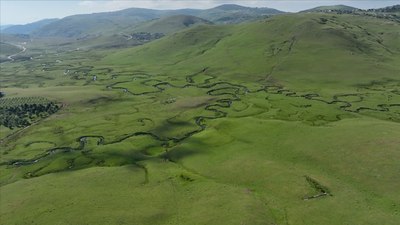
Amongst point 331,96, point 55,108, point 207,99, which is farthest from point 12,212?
point 331,96

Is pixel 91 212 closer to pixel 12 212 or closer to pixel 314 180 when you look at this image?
pixel 12 212

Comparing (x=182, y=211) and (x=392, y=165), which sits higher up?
(x=392, y=165)

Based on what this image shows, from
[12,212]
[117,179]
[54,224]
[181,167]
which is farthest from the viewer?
[181,167]

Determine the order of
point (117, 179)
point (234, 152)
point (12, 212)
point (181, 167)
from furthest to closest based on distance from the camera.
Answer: point (234, 152), point (181, 167), point (117, 179), point (12, 212)

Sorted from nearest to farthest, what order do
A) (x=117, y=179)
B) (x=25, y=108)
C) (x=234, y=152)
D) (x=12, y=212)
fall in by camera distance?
(x=12, y=212) → (x=117, y=179) → (x=234, y=152) → (x=25, y=108)

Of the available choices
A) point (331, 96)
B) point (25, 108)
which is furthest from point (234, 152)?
Result: point (25, 108)

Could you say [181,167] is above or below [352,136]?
below

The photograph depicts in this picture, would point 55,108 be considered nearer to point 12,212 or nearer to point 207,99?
point 207,99

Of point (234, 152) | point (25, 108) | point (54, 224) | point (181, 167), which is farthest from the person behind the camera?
point (25, 108)

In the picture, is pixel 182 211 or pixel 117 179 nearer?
pixel 182 211
